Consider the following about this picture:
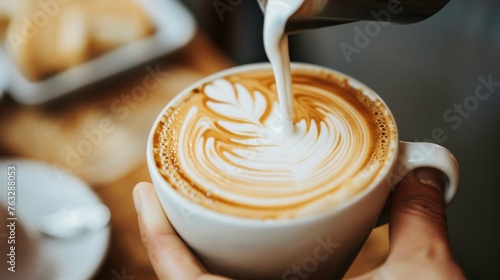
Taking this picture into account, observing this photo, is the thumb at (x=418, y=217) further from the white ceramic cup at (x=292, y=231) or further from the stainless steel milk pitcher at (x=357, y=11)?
the stainless steel milk pitcher at (x=357, y=11)

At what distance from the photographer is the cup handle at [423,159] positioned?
0.58m

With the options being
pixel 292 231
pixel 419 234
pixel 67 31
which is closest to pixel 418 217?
pixel 419 234

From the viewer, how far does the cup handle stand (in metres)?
0.58

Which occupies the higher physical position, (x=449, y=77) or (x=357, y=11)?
(x=357, y=11)

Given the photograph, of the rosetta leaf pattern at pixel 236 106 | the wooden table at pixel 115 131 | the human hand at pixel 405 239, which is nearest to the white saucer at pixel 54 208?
the wooden table at pixel 115 131

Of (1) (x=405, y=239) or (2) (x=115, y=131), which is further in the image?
(2) (x=115, y=131)

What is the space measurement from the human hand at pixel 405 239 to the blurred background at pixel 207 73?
0.22 metres

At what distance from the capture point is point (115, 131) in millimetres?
894

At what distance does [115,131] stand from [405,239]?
19.8 inches

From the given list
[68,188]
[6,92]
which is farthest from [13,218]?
[6,92]

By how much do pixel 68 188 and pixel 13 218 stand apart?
0.08 m

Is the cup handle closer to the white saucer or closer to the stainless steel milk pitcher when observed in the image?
the stainless steel milk pitcher

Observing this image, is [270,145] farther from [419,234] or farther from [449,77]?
[449,77]

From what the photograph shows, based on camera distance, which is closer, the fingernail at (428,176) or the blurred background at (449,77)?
the fingernail at (428,176)
